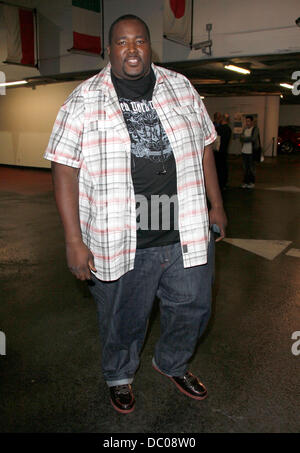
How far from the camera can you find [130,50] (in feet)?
6.50

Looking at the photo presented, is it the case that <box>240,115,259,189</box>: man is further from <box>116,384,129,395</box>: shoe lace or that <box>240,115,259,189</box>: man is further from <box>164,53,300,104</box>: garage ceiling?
<box>116,384,129,395</box>: shoe lace

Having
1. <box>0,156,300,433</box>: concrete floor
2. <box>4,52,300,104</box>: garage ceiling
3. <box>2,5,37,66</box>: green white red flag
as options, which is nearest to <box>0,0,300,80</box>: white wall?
<box>4,52,300,104</box>: garage ceiling

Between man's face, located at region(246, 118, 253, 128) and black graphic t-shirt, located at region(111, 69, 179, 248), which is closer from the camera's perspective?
black graphic t-shirt, located at region(111, 69, 179, 248)

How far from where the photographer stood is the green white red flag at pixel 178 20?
8.94m

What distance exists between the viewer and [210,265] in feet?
7.43

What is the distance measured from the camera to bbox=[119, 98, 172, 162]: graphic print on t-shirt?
6.53 feet

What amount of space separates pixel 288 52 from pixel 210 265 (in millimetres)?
8525

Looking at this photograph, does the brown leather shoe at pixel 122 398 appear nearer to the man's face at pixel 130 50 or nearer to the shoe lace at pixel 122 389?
the shoe lace at pixel 122 389

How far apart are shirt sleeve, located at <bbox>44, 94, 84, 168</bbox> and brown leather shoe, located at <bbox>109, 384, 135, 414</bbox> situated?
131cm

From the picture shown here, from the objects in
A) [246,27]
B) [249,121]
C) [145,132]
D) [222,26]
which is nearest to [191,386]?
[145,132]

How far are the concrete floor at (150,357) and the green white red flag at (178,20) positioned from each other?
5.83 m

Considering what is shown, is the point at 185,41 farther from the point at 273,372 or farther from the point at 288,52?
the point at 273,372
